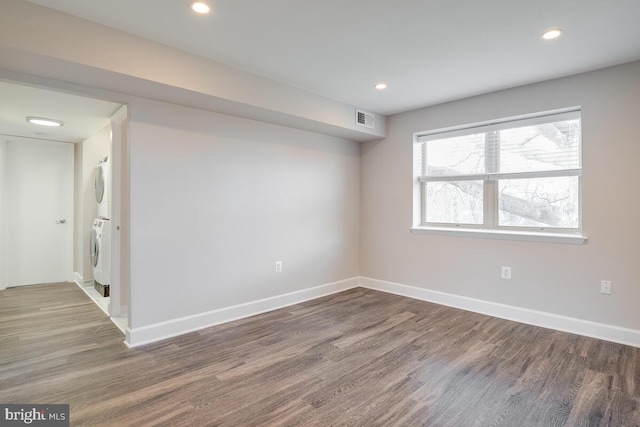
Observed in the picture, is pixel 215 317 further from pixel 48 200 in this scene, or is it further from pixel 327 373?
pixel 48 200

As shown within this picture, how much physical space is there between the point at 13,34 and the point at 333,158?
3259mm

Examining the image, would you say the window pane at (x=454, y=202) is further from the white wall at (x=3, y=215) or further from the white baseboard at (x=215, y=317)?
the white wall at (x=3, y=215)

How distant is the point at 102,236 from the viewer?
4258 mm

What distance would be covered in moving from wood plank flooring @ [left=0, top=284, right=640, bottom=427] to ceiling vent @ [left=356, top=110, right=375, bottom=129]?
7.75 ft

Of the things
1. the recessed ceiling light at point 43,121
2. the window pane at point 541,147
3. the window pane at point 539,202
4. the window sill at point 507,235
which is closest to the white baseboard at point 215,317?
the window sill at point 507,235

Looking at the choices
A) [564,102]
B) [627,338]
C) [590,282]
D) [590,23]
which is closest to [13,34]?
[590,23]

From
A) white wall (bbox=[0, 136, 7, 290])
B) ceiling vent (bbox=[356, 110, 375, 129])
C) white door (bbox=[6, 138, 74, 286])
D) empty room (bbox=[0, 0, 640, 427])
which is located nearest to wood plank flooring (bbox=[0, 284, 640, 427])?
empty room (bbox=[0, 0, 640, 427])

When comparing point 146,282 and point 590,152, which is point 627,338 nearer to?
point 590,152

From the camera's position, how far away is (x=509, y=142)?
359 centimetres

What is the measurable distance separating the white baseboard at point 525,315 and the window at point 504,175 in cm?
84

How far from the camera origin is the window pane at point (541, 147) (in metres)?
3.21

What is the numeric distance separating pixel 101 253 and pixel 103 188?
0.87m

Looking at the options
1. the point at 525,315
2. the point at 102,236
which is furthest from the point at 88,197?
the point at 525,315

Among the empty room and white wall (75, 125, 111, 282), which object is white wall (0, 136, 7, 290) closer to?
the empty room
